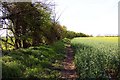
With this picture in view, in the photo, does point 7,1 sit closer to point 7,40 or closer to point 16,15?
point 16,15

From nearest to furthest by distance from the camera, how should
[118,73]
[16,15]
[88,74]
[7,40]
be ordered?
[88,74] < [118,73] < [16,15] < [7,40]

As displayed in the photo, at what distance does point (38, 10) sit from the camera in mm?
24000

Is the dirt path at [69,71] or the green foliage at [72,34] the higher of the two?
the green foliage at [72,34]

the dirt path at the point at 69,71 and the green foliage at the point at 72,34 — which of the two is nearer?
the dirt path at the point at 69,71

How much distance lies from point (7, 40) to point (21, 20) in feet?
20.8

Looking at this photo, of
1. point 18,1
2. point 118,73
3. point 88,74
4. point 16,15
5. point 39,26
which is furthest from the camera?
point 39,26

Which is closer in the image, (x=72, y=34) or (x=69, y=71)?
(x=69, y=71)

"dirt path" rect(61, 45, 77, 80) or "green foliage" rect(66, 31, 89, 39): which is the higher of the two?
"green foliage" rect(66, 31, 89, 39)

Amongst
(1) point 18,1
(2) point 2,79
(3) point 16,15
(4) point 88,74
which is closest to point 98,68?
(4) point 88,74

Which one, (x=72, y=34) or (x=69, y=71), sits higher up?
(x=72, y=34)

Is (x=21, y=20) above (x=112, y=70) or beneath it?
above

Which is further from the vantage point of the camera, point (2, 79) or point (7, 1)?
point (7, 1)

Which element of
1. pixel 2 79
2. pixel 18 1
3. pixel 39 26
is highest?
pixel 18 1

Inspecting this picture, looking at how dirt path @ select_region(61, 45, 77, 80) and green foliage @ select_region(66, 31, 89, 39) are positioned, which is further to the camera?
green foliage @ select_region(66, 31, 89, 39)
